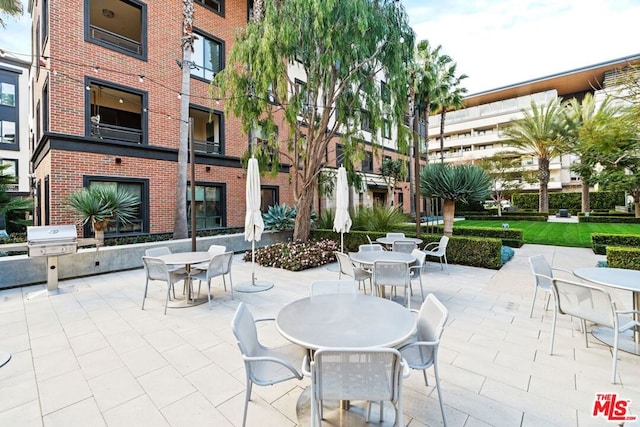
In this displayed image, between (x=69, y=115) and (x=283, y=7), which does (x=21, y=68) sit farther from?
(x=283, y=7)

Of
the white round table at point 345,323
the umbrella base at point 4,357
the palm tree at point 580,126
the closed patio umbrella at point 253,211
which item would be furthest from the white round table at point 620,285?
the palm tree at point 580,126

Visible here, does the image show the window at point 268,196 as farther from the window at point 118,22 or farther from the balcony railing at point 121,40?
the balcony railing at point 121,40

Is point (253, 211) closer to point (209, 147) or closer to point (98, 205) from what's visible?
point (98, 205)

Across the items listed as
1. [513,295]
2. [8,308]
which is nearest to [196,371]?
[8,308]

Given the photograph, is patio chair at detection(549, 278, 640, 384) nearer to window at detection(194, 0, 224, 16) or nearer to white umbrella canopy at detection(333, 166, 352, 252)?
white umbrella canopy at detection(333, 166, 352, 252)

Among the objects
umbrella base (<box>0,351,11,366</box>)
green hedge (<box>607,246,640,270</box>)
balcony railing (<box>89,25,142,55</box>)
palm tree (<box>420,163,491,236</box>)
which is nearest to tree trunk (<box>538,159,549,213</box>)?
palm tree (<box>420,163,491,236</box>)

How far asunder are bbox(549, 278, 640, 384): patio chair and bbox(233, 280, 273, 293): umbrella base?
4843 millimetres

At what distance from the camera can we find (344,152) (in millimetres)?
9250

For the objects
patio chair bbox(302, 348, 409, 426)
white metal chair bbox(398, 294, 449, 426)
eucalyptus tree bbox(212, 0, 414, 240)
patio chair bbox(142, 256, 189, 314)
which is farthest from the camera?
eucalyptus tree bbox(212, 0, 414, 240)

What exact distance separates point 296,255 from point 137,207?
6206 millimetres

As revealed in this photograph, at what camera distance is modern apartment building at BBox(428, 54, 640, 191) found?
107 feet

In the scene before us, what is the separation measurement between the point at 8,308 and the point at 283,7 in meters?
8.66

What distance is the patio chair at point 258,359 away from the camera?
2.04 m

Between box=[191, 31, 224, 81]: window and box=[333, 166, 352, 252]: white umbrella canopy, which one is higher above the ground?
box=[191, 31, 224, 81]: window
